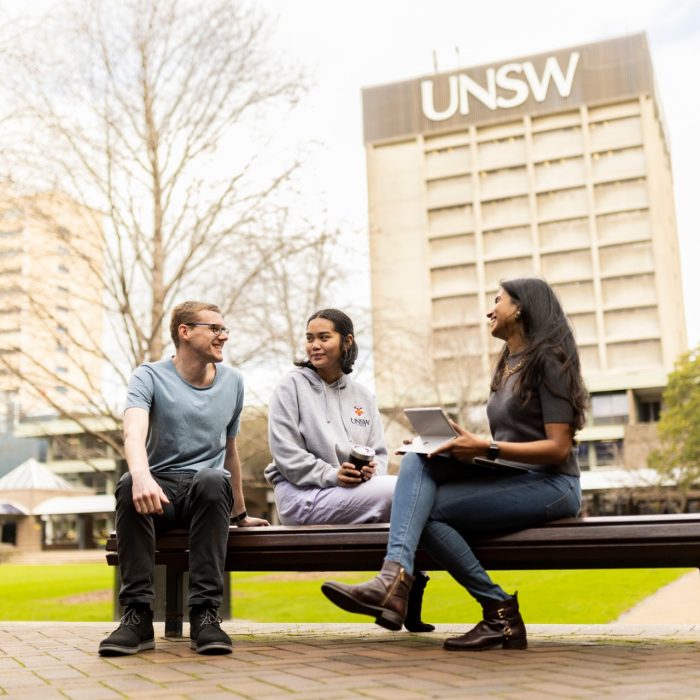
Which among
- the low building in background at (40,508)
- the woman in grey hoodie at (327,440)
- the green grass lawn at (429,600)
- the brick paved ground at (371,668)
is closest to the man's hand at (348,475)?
the woman in grey hoodie at (327,440)

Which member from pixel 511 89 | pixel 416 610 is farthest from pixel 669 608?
pixel 511 89

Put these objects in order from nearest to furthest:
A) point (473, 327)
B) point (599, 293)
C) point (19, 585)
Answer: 1. point (19, 585)
2. point (473, 327)
3. point (599, 293)

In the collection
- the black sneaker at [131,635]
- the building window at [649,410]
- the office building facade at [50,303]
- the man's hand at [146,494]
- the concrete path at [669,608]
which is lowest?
the concrete path at [669,608]

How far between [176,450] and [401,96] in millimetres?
74773

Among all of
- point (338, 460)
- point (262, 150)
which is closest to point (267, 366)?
point (262, 150)

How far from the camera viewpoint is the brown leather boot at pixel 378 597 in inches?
145

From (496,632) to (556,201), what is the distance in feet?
224

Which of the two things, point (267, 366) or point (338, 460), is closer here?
point (338, 460)

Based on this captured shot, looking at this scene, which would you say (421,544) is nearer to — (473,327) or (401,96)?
(473,327)

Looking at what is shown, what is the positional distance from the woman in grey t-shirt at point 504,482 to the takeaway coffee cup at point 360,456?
18.4 inches

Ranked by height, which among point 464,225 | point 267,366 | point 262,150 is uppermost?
point 464,225

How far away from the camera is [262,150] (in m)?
12.7

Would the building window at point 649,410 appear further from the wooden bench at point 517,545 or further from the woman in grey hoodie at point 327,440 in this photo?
the wooden bench at point 517,545

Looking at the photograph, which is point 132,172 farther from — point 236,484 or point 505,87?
point 505,87
